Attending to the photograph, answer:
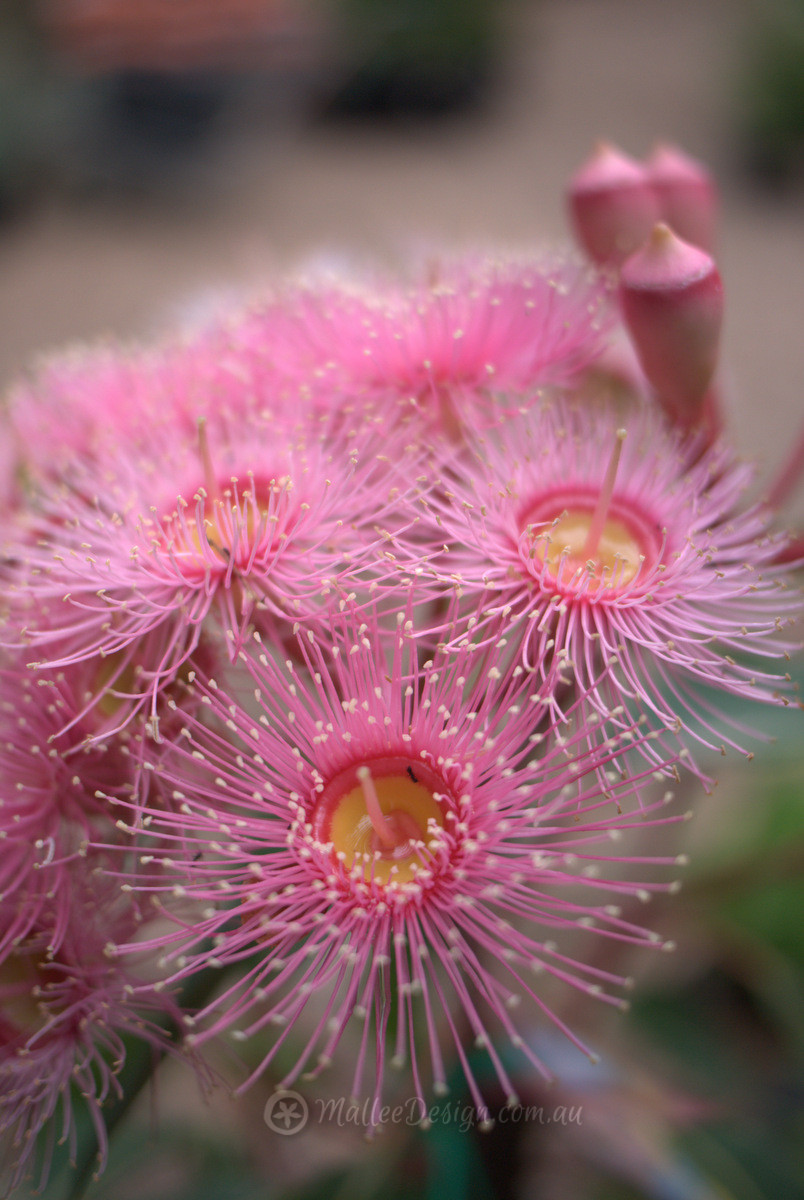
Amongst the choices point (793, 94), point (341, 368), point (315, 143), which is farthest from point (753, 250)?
point (341, 368)

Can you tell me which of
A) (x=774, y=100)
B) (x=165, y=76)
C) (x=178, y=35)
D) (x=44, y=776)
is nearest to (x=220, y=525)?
(x=44, y=776)

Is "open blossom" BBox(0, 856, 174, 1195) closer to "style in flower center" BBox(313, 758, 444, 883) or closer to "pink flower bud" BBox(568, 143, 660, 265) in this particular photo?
"style in flower center" BBox(313, 758, 444, 883)

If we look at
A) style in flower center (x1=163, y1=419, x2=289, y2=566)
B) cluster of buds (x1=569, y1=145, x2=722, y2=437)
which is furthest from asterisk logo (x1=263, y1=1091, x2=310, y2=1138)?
cluster of buds (x1=569, y1=145, x2=722, y2=437)

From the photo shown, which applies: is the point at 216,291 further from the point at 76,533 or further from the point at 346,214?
the point at 346,214

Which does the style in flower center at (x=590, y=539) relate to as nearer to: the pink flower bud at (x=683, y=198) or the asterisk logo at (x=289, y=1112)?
the pink flower bud at (x=683, y=198)

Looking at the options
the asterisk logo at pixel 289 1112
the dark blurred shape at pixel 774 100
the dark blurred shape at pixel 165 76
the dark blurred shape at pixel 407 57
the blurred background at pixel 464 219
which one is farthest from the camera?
the dark blurred shape at pixel 407 57

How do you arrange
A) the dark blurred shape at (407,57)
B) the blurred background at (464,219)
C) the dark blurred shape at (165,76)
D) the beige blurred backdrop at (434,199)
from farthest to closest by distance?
the dark blurred shape at (407,57) → the dark blurred shape at (165,76) → the beige blurred backdrop at (434,199) → the blurred background at (464,219)

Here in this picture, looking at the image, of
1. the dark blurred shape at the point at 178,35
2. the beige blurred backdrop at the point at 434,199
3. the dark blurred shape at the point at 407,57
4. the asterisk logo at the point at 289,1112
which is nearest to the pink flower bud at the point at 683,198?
the asterisk logo at the point at 289,1112
